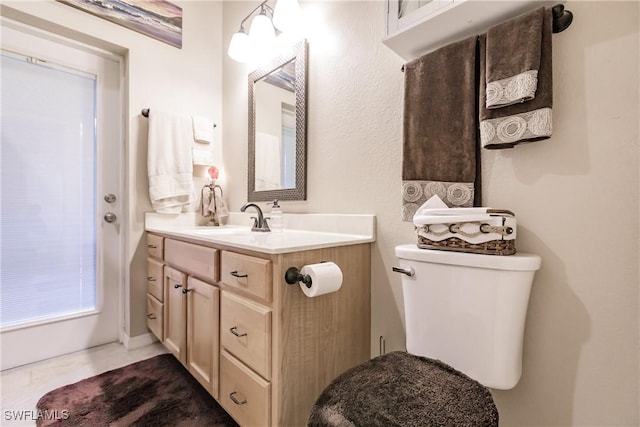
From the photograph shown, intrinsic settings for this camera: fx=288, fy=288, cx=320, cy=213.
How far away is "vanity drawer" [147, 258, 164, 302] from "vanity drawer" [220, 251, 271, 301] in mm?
786

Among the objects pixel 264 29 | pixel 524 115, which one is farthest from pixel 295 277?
pixel 264 29

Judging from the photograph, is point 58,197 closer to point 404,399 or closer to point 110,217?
point 110,217

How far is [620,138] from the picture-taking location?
777mm

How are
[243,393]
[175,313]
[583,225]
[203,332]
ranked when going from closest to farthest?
[583,225] → [243,393] → [203,332] → [175,313]

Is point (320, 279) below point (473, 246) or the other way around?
below

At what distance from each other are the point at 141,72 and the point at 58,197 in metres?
0.94

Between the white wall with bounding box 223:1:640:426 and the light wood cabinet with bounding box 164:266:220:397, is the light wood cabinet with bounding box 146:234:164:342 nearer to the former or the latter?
the light wood cabinet with bounding box 164:266:220:397

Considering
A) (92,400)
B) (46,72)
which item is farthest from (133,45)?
(92,400)

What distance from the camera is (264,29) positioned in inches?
68.2

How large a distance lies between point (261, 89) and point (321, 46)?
555 millimetres

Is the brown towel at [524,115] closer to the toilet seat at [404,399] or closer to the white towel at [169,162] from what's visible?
the toilet seat at [404,399]

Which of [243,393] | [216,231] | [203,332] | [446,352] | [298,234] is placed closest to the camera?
[446,352]

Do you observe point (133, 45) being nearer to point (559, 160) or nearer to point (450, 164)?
point (450, 164)

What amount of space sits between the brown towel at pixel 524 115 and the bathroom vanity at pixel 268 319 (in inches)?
22.5
